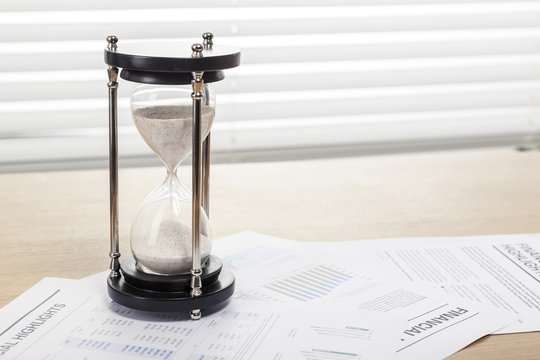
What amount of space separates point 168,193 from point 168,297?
12 cm

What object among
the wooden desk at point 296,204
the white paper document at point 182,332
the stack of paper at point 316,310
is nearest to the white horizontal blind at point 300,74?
the wooden desk at point 296,204

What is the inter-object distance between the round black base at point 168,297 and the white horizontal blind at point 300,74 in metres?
1.32

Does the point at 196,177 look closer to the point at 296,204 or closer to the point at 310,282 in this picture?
the point at 310,282

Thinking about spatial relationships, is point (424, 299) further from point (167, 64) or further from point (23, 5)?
point (23, 5)

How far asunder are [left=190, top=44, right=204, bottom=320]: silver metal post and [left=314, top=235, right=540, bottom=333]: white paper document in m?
0.26

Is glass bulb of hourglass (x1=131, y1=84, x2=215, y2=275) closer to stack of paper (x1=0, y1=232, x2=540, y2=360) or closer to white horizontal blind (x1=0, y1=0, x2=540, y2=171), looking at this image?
stack of paper (x1=0, y1=232, x2=540, y2=360)

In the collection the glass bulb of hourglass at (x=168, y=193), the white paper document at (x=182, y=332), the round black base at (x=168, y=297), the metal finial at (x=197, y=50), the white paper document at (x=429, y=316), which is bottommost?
the white paper document at (x=182, y=332)

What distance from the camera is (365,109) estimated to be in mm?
2396

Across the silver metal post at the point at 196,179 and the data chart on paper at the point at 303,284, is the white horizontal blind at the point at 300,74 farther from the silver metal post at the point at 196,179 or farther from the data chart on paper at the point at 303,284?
the silver metal post at the point at 196,179

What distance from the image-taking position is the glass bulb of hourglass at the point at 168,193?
0.89m

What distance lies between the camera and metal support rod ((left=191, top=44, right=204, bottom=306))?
86 centimetres

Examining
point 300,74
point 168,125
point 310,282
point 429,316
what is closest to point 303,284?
point 310,282

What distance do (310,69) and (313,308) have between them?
1447 mm

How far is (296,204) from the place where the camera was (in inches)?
53.9
